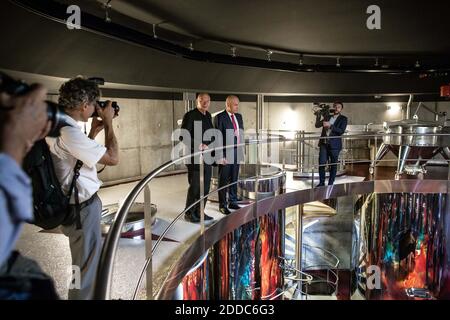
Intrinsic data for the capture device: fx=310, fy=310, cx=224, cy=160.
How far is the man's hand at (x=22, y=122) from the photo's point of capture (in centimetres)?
68

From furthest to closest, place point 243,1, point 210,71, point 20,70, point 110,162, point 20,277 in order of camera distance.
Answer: point 210,71 < point 243,1 < point 20,70 < point 110,162 < point 20,277

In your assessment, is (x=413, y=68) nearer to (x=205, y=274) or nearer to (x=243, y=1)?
(x=243, y=1)

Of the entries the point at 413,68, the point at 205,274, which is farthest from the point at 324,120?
the point at 413,68

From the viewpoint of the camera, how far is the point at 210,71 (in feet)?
17.3

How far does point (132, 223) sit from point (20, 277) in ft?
7.93

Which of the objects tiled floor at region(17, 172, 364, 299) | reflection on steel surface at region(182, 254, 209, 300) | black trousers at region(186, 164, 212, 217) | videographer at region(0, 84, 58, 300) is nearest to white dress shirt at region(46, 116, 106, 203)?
videographer at region(0, 84, 58, 300)

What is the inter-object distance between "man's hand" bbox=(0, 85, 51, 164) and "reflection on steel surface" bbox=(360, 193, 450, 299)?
603 cm

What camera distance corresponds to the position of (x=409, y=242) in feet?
18.8

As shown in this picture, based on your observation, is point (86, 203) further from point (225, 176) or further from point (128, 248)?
point (225, 176)

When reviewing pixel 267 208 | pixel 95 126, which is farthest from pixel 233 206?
pixel 95 126

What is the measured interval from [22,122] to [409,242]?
6.53 m

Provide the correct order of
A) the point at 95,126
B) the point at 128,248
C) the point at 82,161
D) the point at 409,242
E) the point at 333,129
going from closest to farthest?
the point at 82,161
the point at 95,126
the point at 128,248
the point at 333,129
the point at 409,242

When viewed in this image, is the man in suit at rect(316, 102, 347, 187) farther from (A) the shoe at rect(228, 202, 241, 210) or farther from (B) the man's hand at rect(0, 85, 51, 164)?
(B) the man's hand at rect(0, 85, 51, 164)

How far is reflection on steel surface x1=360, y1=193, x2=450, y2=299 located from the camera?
18.3ft
